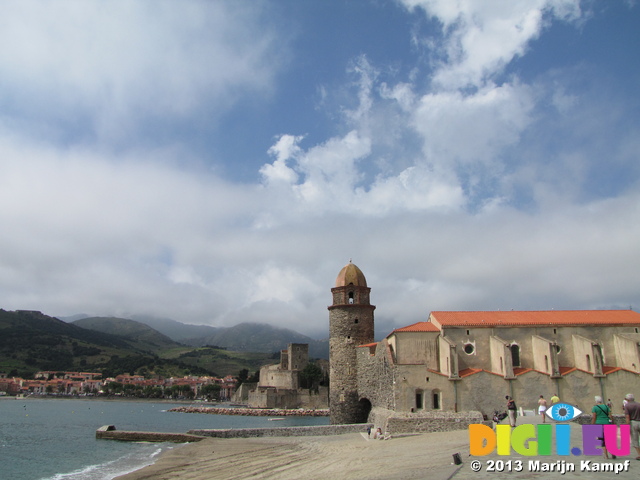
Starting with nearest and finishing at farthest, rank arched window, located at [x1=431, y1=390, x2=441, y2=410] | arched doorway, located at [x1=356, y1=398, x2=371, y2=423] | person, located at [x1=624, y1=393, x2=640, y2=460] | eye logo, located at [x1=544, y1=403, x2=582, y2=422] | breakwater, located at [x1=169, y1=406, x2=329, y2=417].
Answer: person, located at [x1=624, y1=393, x2=640, y2=460] < eye logo, located at [x1=544, y1=403, x2=582, y2=422] < arched window, located at [x1=431, y1=390, x2=441, y2=410] < arched doorway, located at [x1=356, y1=398, x2=371, y2=423] < breakwater, located at [x1=169, y1=406, x2=329, y2=417]

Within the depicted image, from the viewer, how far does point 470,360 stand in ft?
97.7

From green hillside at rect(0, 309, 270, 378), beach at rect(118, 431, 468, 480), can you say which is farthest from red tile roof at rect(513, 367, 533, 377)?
green hillside at rect(0, 309, 270, 378)

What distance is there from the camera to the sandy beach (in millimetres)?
10805

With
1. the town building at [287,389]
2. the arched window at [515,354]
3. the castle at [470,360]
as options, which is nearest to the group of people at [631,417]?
the castle at [470,360]

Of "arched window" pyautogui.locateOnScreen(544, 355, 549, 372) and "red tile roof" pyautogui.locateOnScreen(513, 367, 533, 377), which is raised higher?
"arched window" pyautogui.locateOnScreen(544, 355, 549, 372)

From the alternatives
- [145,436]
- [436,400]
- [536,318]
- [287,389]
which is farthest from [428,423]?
[287,389]

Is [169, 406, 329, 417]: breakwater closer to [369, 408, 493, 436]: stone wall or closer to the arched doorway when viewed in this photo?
the arched doorway

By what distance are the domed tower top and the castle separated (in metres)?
0.08

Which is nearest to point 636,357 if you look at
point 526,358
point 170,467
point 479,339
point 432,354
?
point 526,358

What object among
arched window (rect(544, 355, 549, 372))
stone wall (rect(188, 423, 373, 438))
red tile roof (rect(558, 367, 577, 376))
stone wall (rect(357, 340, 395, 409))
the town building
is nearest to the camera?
Result: red tile roof (rect(558, 367, 577, 376))

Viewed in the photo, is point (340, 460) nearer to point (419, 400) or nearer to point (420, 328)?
point (419, 400)

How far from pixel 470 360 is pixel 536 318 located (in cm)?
537

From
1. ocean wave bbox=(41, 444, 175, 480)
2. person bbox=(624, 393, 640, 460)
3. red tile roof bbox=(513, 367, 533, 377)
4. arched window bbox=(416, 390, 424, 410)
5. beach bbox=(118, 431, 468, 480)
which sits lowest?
ocean wave bbox=(41, 444, 175, 480)

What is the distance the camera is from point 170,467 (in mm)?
19969
